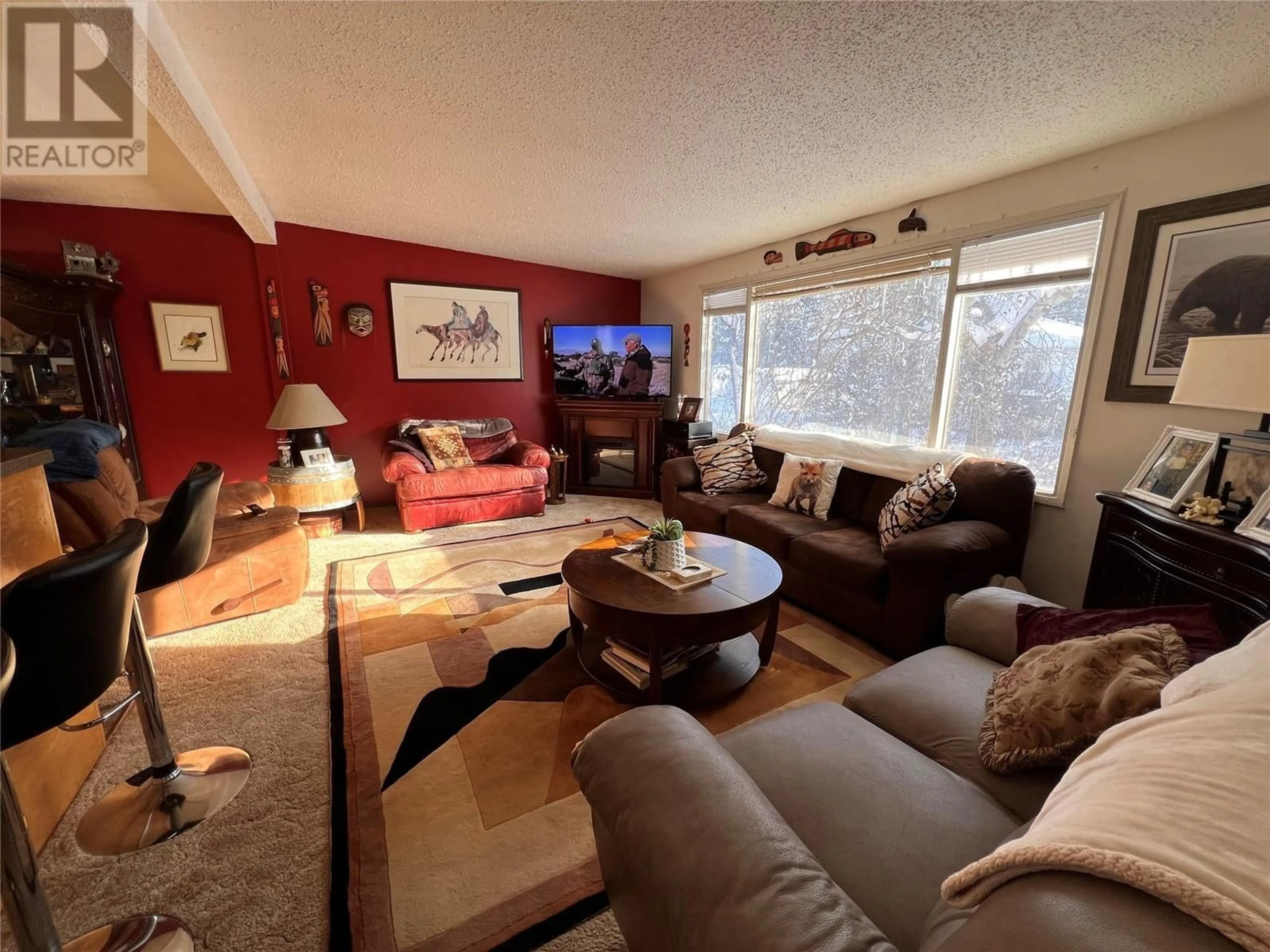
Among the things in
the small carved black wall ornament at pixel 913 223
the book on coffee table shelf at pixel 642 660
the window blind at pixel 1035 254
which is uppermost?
the small carved black wall ornament at pixel 913 223

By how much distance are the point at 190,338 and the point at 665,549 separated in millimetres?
4169

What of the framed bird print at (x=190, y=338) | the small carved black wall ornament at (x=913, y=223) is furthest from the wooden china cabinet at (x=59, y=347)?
the small carved black wall ornament at (x=913, y=223)

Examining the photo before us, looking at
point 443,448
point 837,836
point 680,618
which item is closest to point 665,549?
point 680,618

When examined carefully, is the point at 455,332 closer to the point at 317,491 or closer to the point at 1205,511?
the point at 317,491

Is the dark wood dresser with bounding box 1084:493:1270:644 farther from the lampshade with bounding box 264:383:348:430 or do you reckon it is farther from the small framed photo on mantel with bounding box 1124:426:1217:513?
the lampshade with bounding box 264:383:348:430

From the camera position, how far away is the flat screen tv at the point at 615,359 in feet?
17.1

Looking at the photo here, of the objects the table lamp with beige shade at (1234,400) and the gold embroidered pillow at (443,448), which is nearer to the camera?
the table lamp with beige shade at (1234,400)

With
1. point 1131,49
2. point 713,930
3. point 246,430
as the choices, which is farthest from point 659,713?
point 246,430

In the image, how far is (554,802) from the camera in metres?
1.55

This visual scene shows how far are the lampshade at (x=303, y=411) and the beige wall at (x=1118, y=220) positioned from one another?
14.1 ft

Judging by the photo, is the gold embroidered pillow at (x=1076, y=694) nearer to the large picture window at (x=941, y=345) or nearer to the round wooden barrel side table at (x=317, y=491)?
the large picture window at (x=941, y=345)

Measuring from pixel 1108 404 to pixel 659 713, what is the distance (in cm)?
272

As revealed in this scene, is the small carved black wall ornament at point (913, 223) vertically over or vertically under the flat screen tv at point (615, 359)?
over

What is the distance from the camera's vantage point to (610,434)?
5293 mm
